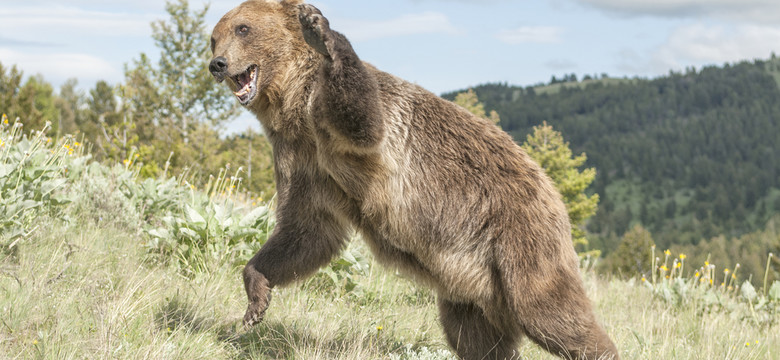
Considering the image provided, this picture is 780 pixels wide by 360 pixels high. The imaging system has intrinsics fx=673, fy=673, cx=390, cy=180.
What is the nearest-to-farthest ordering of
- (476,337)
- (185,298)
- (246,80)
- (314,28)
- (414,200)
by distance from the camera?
(314,28) < (414,200) < (246,80) < (476,337) < (185,298)

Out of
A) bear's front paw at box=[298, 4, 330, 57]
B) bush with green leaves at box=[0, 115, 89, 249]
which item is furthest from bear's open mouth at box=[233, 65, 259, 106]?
bush with green leaves at box=[0, 115, 89, 249]

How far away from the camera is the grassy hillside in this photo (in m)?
3.90

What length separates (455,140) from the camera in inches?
159

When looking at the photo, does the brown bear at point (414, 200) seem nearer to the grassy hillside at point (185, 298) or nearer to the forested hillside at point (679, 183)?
the grassy hillside at point (185, 298)

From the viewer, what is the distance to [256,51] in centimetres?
397

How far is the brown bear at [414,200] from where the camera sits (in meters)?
3.80

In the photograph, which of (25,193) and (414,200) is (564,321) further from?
(25,193)

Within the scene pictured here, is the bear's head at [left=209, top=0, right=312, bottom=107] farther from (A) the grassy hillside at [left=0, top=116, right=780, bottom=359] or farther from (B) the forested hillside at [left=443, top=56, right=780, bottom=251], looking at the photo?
(B) the forested hillside at [left=443, top=56, right=780, bottom=251]

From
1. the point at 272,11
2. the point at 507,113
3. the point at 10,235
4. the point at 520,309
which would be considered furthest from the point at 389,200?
the point at 507,113

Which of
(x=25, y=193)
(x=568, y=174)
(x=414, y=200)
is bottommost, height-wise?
(x=568, y=174)

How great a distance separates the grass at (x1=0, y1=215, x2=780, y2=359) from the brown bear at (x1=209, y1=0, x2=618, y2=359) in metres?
0.48

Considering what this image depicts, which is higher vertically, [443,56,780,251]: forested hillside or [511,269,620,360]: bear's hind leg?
[511,269,620,360]: bear's hind leg

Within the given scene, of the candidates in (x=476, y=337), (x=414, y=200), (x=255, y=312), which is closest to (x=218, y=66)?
(x=414, y=200)

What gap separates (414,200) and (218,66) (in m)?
1.37
